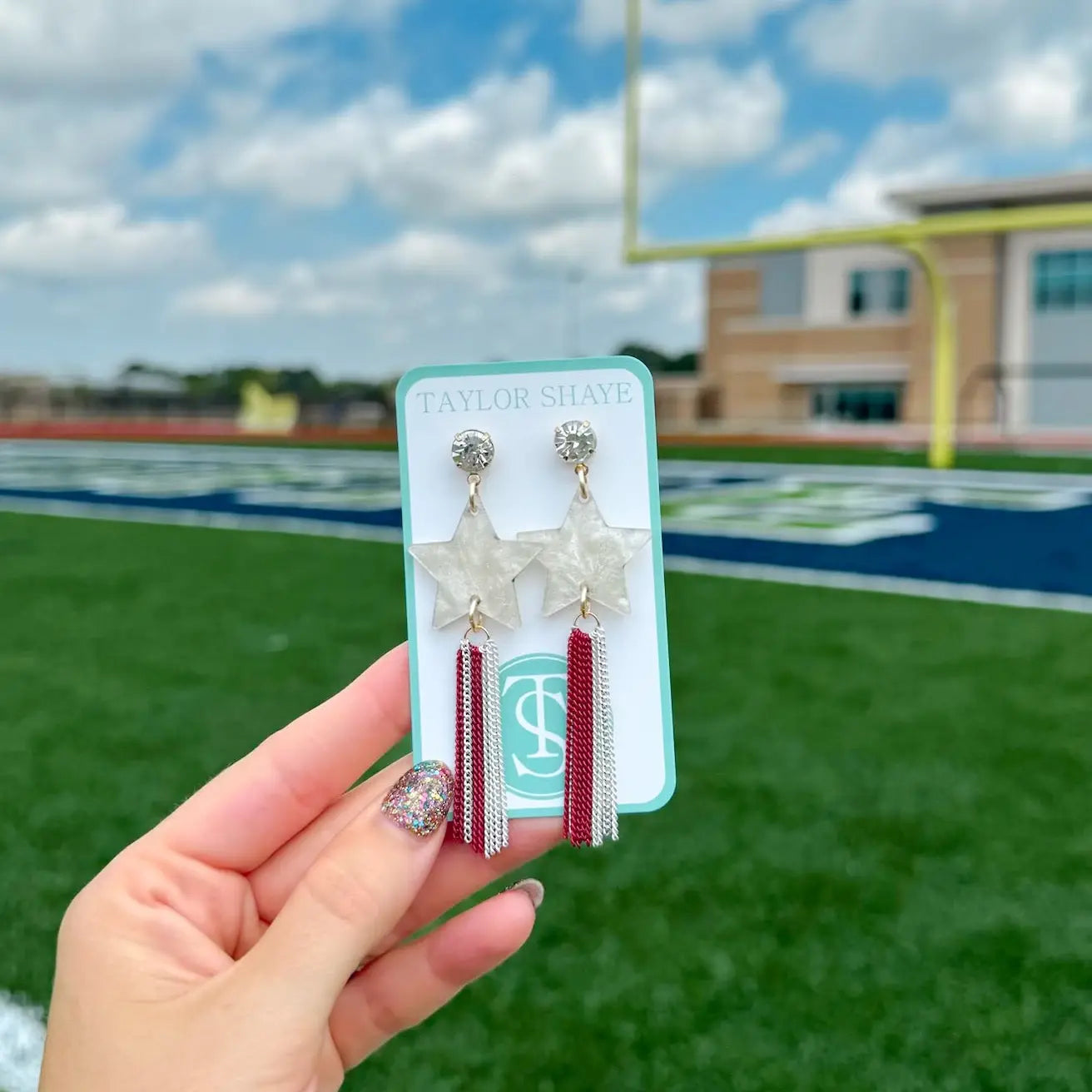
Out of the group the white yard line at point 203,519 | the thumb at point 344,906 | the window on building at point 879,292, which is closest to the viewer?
the thumb at point 344,906

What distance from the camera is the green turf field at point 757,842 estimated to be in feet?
6.03

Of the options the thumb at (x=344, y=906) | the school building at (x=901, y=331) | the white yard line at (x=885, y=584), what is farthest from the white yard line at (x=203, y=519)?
the school building at (x=901, y=331)

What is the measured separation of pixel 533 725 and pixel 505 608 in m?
0.10

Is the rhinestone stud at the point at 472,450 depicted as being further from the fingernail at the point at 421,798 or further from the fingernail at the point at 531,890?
the fingernail at the point at 531,890

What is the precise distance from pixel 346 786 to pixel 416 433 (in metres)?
0.38

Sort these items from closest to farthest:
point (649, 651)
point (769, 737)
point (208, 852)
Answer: point (649, 651) → point (208, 852) → point (769, 737)

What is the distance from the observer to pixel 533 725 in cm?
96

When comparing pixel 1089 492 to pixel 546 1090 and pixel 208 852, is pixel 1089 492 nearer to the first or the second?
pixel 546 1090

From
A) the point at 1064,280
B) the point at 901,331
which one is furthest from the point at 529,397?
the point at 901,331

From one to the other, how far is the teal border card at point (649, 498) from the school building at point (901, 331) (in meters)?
25.8

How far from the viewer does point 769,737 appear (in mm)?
3242

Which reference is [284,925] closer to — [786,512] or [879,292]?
[786,512]

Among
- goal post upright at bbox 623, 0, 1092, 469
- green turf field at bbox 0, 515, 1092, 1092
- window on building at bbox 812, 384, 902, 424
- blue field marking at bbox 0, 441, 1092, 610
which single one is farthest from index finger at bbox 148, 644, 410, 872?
window on building at bbox 812, 384, 902, 424

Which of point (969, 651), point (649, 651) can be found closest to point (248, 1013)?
point (649, 651)
